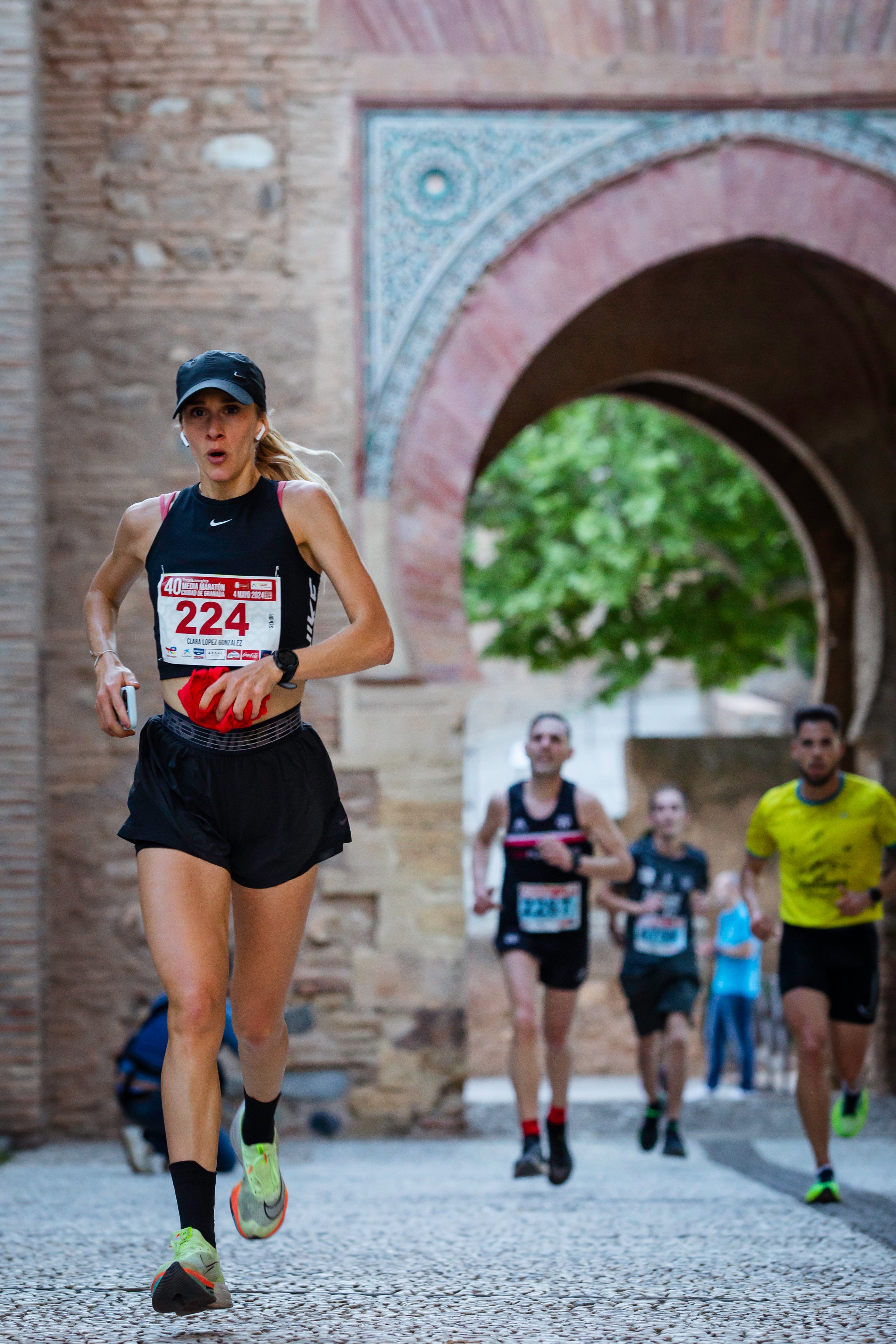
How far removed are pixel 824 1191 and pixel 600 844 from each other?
6.32 feet

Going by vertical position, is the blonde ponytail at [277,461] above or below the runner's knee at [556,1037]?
above

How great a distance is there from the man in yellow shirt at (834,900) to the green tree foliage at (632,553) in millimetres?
10012

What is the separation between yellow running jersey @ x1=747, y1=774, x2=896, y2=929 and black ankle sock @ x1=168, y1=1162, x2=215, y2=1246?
3063mm

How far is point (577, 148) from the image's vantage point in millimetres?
8141

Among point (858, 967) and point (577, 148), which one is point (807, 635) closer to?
point (577, 148)

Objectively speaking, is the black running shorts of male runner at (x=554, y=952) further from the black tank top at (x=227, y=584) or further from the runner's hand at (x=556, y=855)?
the black tank top at (x=227, y=584)

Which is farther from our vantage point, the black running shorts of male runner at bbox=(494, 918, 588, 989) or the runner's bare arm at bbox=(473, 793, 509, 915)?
the runner's bare arm at bbox=(473, 793, 509, 915)

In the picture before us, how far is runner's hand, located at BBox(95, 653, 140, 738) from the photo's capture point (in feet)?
10.1

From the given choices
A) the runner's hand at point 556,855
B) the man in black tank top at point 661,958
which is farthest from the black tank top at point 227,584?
the man in black tank top at point 661,958

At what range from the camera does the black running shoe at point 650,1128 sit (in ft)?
24.0

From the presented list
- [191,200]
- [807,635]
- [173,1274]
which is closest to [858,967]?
[173,1274]

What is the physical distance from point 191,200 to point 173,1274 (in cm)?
639

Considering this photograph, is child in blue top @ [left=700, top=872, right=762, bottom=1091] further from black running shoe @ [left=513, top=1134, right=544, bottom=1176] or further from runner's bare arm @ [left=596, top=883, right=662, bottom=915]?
black running shoe @ [left=513, top=1134, right=544, bottom=1176]

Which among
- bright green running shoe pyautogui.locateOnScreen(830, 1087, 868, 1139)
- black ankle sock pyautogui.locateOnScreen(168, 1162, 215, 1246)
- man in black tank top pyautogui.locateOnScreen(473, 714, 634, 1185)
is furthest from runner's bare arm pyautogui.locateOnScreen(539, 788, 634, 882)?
black ankle sock pyautogui.locateOnScreen(168, 1162, 215, 1246)
